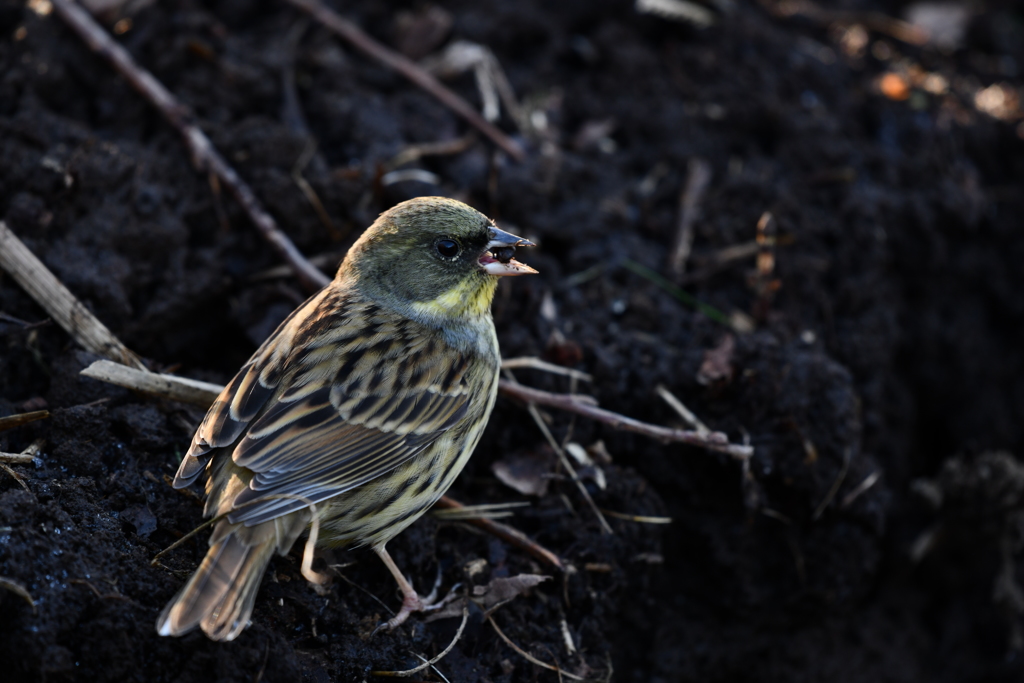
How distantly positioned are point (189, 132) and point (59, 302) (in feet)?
4.04

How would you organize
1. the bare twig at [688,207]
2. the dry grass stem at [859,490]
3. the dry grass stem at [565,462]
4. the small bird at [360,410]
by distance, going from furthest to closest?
the bare twig at [688,207] → the dry grass stem at [859,490] → the dry grass stem at [565,462] → the small bird at [360,410]

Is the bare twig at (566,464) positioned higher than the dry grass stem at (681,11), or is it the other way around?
the dry grass stem at (681,11)

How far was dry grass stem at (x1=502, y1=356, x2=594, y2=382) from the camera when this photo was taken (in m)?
4.26

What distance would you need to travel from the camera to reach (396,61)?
554cm

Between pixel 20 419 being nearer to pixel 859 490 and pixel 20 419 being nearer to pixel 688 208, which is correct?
pixel 688 208

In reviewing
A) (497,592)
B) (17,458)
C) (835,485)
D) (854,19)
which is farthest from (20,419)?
(854,19)

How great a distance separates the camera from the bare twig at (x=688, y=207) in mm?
5136

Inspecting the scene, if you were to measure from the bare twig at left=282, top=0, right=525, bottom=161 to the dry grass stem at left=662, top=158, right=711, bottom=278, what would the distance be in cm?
105

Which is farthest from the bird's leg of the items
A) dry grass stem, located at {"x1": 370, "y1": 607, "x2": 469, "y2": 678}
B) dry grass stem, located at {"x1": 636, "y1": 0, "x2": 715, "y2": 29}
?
dry grass stem, located at {"x1": 636, "y1": 0, "x2": 715, "y2": 29}

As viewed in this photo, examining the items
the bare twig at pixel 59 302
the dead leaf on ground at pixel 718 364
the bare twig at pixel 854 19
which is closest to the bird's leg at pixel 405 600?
the bare twig at pixel 59 302

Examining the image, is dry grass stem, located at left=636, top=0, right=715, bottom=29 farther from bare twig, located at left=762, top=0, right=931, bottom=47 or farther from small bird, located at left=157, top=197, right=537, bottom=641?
small bird, located at left=157, top=197, right=537, bottom=641

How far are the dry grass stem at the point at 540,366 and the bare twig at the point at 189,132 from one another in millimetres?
962

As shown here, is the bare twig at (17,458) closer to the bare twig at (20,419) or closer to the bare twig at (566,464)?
Result: the bare twig at (20,419)

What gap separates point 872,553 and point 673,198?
232cm
